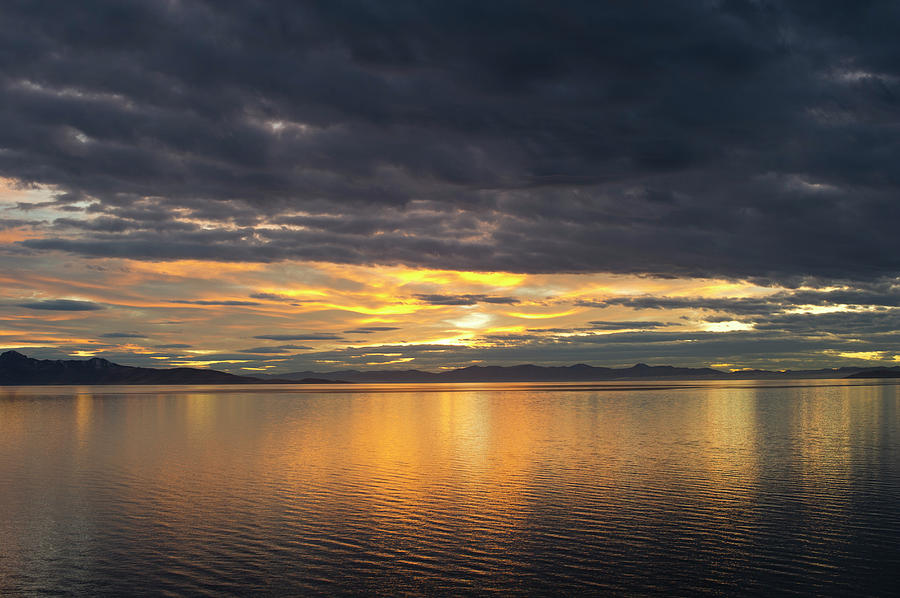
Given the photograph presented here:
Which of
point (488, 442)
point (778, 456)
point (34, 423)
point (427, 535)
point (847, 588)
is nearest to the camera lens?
point (847, 588)

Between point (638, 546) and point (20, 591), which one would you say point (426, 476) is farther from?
point (20, 591)

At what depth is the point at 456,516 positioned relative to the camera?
36844 mm

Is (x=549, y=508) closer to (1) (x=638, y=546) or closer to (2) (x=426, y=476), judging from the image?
(1) (x=638, y=546)

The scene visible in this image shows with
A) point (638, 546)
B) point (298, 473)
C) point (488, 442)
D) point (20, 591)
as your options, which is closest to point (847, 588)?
point (638, 546)

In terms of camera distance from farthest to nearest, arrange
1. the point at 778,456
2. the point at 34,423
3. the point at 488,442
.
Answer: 1. the point at 34,423
2. the point at 488,442
3. the point at 778,456

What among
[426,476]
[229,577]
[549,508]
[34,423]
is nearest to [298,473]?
[426,476]

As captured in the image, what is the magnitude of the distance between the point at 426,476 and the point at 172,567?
2418 centimetres

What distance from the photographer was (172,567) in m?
28.2

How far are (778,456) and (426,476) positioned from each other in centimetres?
3038

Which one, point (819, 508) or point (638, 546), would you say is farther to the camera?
point (819, 508)

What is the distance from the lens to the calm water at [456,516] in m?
26.7

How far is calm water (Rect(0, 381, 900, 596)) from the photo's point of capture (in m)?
26.7

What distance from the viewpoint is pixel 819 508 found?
125ft

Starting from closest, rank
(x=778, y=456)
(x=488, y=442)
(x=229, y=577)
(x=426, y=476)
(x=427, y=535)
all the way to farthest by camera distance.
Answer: (x=229, y=577) → (x=427, y=535) → (x=426, y=476) → (x=778, y=456) → (x=488, y=442)
